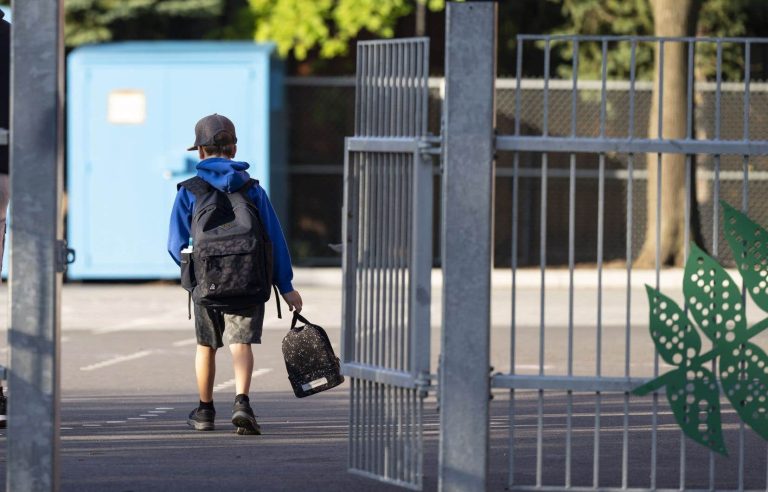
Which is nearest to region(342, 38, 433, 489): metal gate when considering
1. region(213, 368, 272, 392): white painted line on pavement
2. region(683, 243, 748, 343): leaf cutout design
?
region(683, 243, 748, 343): leaf cutout design

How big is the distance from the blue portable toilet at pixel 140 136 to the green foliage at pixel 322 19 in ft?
16.5

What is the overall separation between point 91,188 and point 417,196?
1303 centimetres

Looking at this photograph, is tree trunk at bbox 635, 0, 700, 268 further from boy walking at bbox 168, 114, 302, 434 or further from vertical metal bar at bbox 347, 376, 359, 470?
vertical metal bar at bbox 347, 376, 359, 470

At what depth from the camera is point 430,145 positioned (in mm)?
5719

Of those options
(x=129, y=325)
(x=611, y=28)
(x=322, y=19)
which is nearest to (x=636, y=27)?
(x=611, y=28)

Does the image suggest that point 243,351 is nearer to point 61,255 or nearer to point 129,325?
point 61,255

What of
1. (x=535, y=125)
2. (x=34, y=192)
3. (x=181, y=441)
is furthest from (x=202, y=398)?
(x=535, y=125)

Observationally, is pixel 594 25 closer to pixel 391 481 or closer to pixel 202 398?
pixel 202 398

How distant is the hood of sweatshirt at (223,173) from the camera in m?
7.75

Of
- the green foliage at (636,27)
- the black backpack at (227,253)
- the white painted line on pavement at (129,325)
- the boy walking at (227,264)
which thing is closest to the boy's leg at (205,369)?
the boy walking at (227,264)

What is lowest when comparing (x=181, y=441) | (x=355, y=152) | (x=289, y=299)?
(x=181, y=441)

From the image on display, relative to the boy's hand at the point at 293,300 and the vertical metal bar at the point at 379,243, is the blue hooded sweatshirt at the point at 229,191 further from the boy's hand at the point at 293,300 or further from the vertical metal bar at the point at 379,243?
the vertical metal bar at the point at 379,243

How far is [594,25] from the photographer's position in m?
25.4

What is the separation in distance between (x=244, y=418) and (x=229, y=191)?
1061 millimetres
